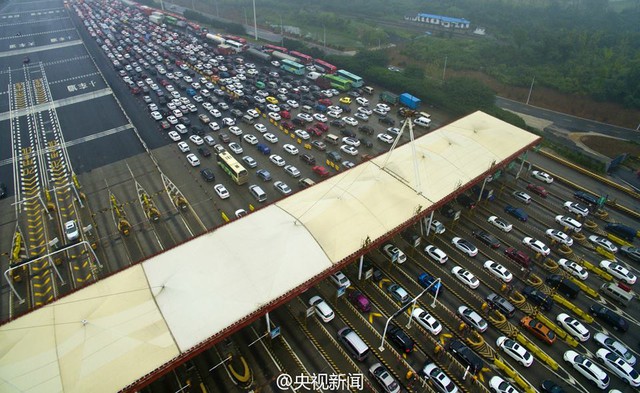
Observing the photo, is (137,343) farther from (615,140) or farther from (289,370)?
(615,140)

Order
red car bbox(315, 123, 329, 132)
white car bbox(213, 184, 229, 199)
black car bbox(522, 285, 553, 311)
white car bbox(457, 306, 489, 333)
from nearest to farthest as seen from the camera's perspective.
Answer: white car bbox(457, 306, 489, 333), black car bbox(522, 285, 553, 311), white car bbox(213, 184, 229, 199), red car bbox(315, 123, 329, 132)

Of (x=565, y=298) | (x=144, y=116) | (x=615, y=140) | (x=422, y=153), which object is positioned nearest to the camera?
(x=565, y=298)

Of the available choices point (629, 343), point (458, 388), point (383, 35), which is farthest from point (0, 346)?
point (383, 35)

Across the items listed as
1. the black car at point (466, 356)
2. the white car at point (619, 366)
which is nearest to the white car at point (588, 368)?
the white car at point (619, 366)

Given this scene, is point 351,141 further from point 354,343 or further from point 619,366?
point 619,366

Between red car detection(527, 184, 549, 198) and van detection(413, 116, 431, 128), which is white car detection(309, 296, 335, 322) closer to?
red car detection(527, 184, 549, 198)

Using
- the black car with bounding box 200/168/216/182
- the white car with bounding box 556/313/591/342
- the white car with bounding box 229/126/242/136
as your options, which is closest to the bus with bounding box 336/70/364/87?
the white car with bounding box 229/126/242/136
